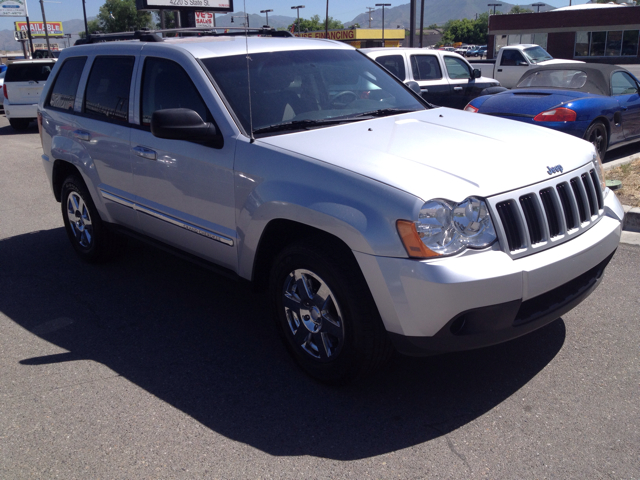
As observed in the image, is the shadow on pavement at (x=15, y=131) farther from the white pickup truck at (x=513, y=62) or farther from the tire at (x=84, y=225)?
the white pickup truck at (x=513, y=62)

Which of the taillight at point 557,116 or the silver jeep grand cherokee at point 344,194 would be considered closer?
the silver jeep grand cherokee at point 344,194

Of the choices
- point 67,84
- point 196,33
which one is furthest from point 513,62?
point 67,84

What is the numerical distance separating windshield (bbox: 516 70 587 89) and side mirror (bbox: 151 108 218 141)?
7.04 m

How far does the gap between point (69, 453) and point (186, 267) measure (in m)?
2.66

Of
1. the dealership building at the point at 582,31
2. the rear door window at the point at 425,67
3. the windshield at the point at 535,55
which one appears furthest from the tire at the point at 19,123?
the dealership building at the point at 582,31

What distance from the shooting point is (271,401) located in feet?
11.1

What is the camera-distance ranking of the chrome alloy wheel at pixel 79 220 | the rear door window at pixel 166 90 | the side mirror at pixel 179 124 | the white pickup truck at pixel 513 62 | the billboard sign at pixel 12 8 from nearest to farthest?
the side mirror at pixel 179 124
the rear door window at pixel 166 90
the chrome alloy wheel at pixel 79 220
the white pickup truck at pixel 513 62
the billboard sign at pixel 12 8

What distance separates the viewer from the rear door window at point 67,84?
536 cm

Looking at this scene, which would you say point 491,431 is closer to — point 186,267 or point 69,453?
point 69,453

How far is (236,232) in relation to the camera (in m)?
3.76

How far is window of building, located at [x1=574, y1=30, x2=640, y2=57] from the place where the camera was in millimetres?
46594

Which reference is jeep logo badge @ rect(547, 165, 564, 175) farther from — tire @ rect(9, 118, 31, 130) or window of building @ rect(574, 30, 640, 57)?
window of building @ rect(574, 30, 640, 57)

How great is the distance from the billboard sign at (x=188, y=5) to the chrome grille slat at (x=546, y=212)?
16.7 metres

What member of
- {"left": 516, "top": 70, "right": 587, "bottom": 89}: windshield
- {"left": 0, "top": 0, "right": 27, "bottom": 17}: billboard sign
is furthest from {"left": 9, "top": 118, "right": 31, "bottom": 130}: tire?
{"left": 0, "top": 0, "right": 27, "bottom": 17}: billboard sign
